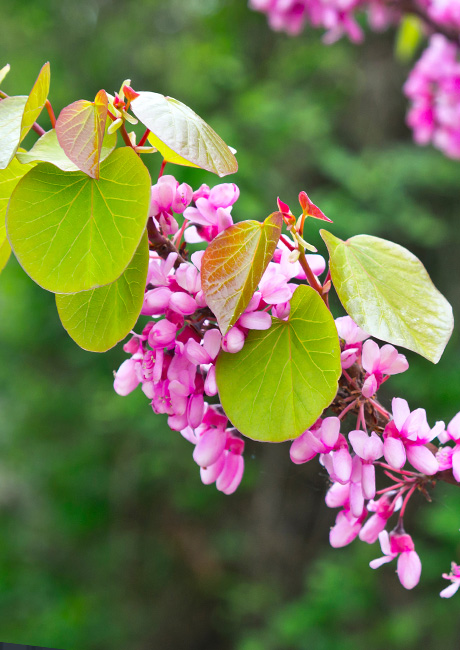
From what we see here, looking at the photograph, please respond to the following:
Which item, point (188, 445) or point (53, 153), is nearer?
point (53, 153)

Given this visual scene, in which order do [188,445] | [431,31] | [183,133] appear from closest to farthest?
[183,133], [431,31], [188,445]

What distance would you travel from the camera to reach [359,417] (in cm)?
27

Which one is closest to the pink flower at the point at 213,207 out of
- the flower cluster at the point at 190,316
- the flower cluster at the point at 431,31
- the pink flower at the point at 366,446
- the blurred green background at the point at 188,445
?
the flower cluster at the point at 190,316

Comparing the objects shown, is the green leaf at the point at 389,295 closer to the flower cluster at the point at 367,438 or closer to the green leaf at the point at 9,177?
the flower cluster at the point at 367,438

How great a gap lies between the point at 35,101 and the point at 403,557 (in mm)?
277

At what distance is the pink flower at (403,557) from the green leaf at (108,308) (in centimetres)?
17

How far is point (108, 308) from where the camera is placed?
0.88 feet

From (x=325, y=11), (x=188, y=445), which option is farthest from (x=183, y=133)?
(x=188, y=445)

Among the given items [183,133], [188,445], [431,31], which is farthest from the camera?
[188,445]

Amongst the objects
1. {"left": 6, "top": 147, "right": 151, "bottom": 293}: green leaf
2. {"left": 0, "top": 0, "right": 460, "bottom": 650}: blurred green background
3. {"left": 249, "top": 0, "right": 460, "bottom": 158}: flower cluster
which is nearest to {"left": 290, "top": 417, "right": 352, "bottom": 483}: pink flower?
{"left": 6, "top": 147, "right": 151, "bottom": 293}: green leaf

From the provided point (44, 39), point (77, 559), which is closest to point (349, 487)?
point (77, 559)

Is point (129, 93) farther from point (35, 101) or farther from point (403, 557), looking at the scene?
point (403, 557)

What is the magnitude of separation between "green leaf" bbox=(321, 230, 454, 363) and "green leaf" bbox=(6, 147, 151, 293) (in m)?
0.09

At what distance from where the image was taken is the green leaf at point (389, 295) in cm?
25
